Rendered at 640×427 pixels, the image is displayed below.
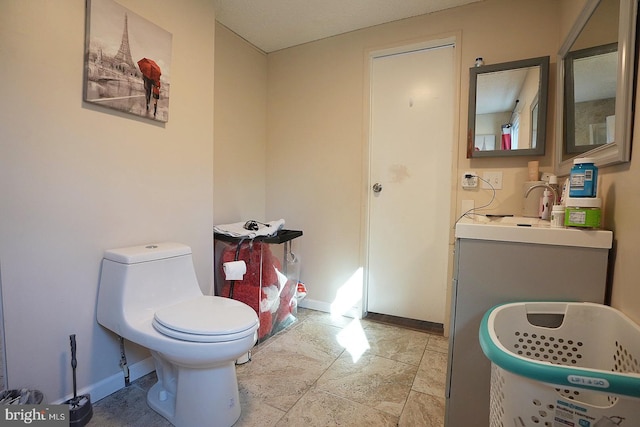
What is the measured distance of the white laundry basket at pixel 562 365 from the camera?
2.03ft

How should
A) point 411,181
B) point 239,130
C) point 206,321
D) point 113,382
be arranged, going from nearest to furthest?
point 206,321
point 113,382
point 411,181
point 239,130

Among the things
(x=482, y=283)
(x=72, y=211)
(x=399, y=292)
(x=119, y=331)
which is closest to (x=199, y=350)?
(x=119, y=331)

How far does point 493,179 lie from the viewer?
195 cm

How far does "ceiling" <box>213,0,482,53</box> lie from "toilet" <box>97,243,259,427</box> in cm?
168

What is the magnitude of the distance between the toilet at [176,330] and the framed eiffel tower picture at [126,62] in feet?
2.31

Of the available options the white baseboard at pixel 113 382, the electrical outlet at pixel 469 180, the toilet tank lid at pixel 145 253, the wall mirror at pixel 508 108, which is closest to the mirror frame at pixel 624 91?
the wall mirror at pixel 508 108

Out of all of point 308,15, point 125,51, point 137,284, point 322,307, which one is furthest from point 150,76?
point 322,307

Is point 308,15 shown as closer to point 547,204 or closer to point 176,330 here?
point 547,204

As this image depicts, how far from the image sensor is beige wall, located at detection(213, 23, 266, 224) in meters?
2.25

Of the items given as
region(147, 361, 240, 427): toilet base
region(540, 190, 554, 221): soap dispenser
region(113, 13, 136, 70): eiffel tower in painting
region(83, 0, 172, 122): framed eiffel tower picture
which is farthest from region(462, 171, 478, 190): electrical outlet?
region(113, 13, 136, 70): eiffel tower in painting

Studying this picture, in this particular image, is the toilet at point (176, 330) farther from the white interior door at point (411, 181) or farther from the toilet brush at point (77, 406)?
the white interior door at point (411, 181)

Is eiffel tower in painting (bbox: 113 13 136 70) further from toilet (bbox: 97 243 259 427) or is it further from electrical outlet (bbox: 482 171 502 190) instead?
electrical outlet (bbox: 482 171 502 190)

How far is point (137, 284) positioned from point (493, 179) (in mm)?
2111
